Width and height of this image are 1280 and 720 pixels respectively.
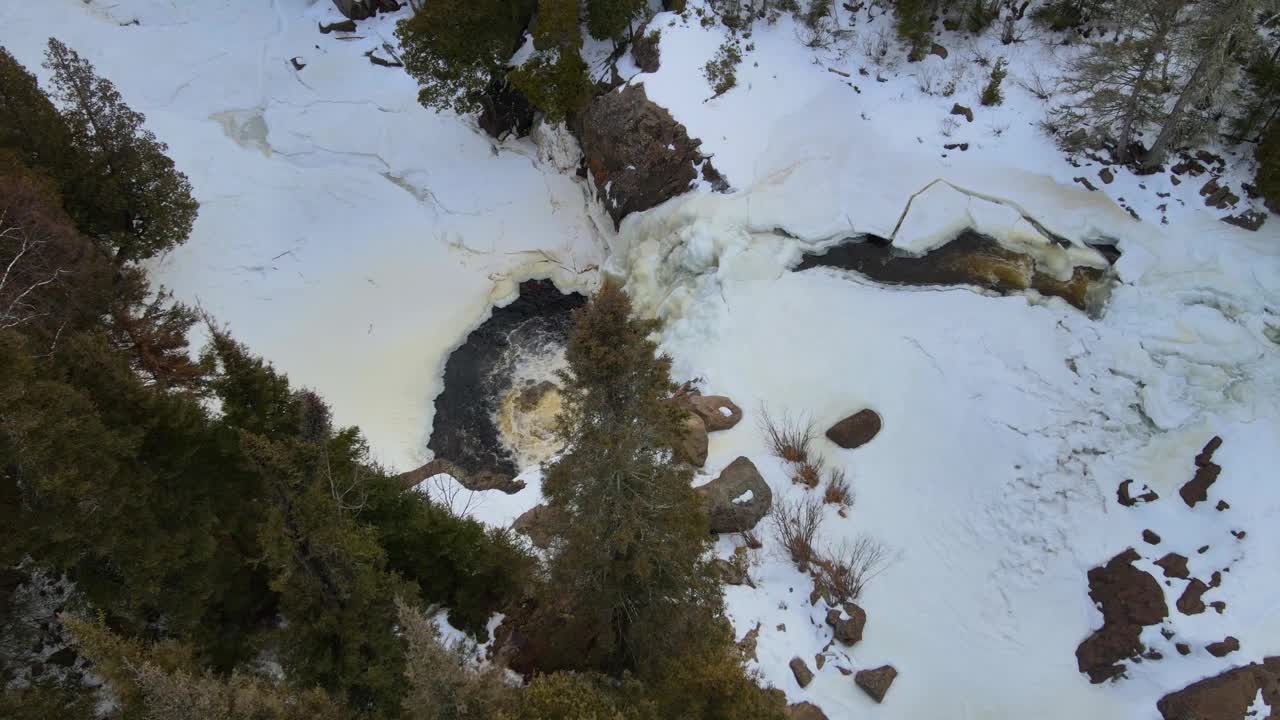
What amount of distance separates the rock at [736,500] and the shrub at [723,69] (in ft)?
43.2

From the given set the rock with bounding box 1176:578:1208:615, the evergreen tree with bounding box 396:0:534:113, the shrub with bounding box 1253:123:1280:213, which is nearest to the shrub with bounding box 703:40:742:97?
the evergreen tree with bounding box 396:0:534:113

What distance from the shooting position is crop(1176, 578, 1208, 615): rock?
12.2 m

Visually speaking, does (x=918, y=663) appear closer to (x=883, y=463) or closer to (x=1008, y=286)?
(x=883, y=463)

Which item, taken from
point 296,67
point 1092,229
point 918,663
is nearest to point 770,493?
point 918,663

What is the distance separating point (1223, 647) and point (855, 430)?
23.5ft

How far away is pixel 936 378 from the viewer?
51.4ft

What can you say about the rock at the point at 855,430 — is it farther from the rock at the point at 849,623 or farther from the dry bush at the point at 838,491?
the rock at the point at 849,623

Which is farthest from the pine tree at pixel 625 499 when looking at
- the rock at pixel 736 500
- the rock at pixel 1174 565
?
the rock at pixel 1174 565

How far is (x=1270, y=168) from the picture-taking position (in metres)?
16.3

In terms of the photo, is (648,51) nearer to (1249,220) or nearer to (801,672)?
(1249,220)

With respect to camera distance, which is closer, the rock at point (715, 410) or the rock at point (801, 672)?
the rock at point (801, 672)

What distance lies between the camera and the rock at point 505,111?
81.8 feet

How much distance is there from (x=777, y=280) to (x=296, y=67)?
2108cm

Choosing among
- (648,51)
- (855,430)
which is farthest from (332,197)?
(855,430)
